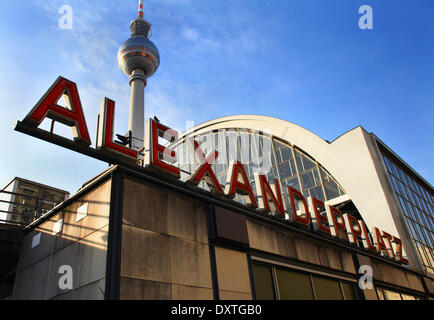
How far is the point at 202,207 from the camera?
1280cm

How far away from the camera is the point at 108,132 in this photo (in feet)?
37.0

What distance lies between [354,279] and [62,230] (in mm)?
14293

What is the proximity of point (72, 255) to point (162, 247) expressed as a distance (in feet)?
9.27

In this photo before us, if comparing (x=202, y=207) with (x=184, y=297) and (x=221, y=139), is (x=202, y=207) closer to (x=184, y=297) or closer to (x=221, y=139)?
(x=184, y=297)

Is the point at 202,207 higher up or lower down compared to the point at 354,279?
higher up

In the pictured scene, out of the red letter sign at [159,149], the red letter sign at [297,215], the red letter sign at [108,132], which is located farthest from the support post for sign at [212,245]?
the red letter sign at [297,215]

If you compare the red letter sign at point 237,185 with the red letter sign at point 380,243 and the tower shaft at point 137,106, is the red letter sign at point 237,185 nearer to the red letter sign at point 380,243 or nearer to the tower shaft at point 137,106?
the red letter sign at point 380,243

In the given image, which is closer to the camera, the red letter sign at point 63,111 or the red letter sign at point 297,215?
the red letter sign at point 63,111

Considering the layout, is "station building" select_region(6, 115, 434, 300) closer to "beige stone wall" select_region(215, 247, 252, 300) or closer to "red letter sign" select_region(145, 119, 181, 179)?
"beige stone wall" select_region(215, 247, 252, 300)

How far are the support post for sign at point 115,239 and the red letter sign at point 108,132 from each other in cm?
77

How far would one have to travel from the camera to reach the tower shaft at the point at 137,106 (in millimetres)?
52847
